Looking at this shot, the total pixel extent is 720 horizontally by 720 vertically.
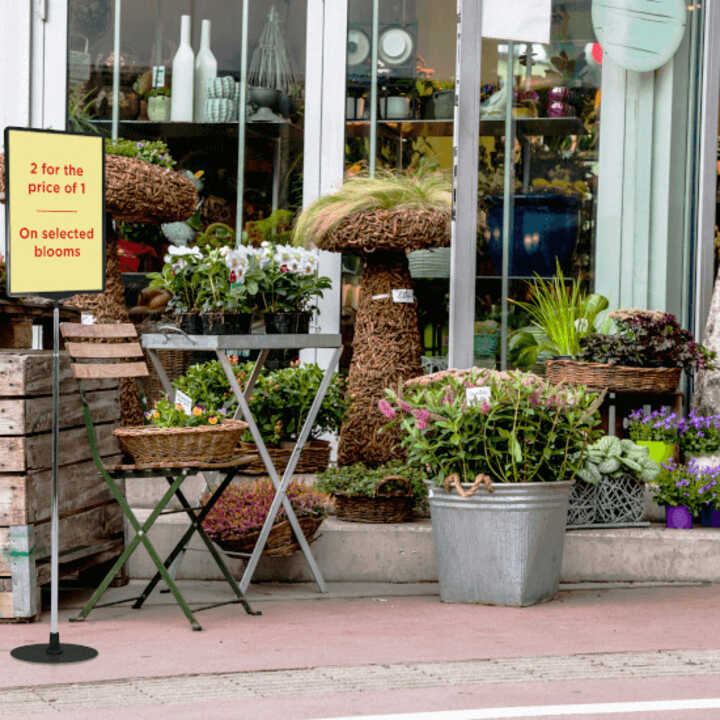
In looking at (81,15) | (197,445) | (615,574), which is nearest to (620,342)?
(615,574)

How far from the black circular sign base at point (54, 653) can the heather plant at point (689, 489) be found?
10.0 ft

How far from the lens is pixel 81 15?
330 inches

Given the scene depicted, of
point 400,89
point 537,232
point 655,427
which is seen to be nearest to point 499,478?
point 655,427

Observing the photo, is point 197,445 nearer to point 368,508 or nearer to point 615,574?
point 368,508

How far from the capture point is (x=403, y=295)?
7016mm

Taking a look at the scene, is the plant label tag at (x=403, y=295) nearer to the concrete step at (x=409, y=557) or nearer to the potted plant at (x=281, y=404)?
the potted plant at (x=281, y=404)

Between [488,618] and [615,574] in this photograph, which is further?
[615,574]

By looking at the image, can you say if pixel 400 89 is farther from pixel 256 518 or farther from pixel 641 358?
pixel 256 518

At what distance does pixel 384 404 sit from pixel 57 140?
6.39 feet

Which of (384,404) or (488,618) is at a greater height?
(384,404)

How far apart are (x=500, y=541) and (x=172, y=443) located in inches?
58.4

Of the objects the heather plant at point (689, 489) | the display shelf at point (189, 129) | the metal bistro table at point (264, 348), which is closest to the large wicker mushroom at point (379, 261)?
the metal bistro table at point (264, 348)

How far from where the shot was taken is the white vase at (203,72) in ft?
27.1

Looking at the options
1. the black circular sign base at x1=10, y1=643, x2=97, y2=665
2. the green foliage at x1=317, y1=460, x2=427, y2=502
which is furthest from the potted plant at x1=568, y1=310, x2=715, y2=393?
the black circular sign base at x1=10, y1=643, x2=97, y2=665
